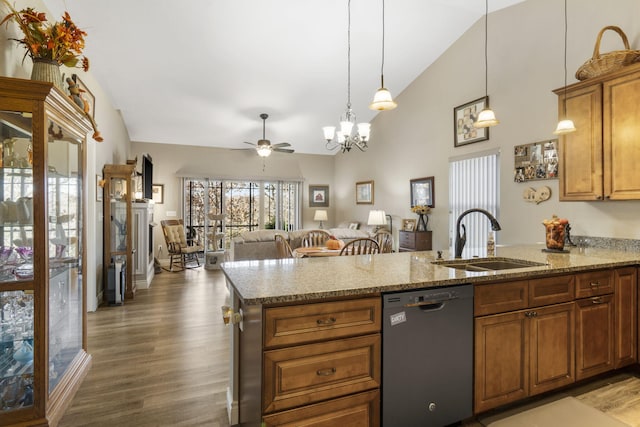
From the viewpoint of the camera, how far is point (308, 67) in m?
5.26

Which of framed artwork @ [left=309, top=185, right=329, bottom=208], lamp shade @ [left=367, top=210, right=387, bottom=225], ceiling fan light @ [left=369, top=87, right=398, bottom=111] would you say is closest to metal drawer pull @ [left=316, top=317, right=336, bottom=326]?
ceiling fan light @ [left=369, top=87, right=398, bottom=111]

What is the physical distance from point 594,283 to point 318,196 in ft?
23.5

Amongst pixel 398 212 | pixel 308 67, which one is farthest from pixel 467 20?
pixel 398 212

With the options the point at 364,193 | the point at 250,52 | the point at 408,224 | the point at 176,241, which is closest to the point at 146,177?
the point at 176,241

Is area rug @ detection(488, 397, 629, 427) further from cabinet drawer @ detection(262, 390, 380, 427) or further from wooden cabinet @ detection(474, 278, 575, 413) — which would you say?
cabinet drawer @ detection(262, 390, 380, 427)

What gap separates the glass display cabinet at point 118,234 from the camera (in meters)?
4.37

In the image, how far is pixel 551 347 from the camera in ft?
6.73

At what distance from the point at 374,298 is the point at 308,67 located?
461 centimetres

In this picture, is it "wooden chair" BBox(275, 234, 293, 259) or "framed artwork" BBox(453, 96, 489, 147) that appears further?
"framed artwork" BBox(453, 96, 489, 147)

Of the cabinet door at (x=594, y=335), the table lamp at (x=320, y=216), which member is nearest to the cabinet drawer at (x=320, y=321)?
the cabinet door at (x=594, y=335)

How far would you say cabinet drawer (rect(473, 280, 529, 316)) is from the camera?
182cm

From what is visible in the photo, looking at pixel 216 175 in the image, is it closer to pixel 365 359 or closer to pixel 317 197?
pixel 317 197

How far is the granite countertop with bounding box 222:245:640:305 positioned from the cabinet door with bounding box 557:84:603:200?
1.99 ft

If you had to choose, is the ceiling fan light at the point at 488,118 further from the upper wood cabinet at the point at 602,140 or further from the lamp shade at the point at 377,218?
the lamp shade at the point at 377,218
